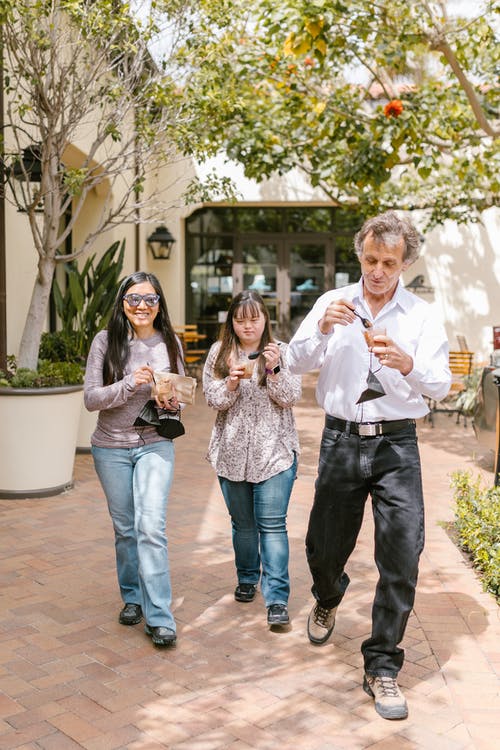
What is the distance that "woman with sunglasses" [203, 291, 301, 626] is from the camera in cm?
399

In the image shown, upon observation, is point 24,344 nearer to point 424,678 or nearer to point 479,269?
point 424,678

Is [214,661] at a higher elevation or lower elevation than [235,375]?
lower

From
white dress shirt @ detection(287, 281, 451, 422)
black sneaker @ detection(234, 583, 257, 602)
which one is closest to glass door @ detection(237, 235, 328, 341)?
black sneaker @ detection(234, 583, 257, 602)

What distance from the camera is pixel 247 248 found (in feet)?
59.9

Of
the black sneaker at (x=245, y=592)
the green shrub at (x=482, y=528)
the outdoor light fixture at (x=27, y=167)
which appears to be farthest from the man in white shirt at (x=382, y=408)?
the outdoor light fixture at (x=27, y=167)

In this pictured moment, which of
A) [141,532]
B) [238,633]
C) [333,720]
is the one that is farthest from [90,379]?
[333,720]

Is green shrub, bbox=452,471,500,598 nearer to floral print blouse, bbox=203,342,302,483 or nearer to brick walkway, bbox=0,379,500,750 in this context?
brick walkway, bbox=0,379,500,750

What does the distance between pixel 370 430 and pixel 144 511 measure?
1.12 meters

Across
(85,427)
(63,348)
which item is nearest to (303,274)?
(63,348)

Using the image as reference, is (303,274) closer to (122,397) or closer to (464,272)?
(464,272)

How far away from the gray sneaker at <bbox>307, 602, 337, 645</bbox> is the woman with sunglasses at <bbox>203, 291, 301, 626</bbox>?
0.18 m

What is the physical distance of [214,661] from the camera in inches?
144

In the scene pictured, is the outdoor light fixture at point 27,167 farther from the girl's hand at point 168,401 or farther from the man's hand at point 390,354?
the man's hand at point 390,354

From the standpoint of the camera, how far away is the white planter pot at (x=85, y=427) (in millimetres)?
8102
